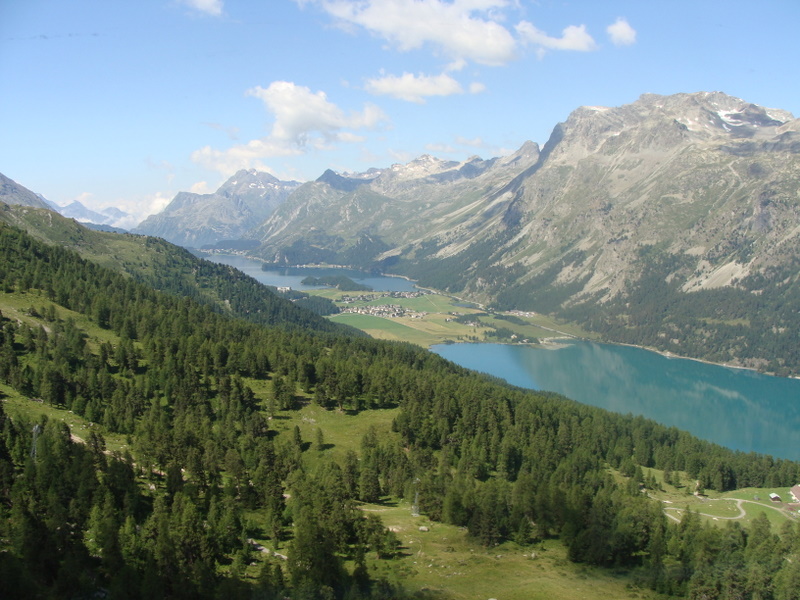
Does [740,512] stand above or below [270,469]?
above

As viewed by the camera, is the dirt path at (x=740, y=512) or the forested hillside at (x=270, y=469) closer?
the forested hillside at (x=270, y=469)

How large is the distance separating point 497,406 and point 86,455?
229 feet

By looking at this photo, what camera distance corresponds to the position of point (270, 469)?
6819 centimetres

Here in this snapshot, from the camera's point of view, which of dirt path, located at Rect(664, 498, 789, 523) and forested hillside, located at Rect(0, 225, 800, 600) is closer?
forested hillside, located at Rect(0, 225, 800, 600)

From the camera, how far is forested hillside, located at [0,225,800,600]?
44375mm

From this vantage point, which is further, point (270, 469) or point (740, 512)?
point (740, 512)

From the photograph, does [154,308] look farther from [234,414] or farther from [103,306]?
[234,414]

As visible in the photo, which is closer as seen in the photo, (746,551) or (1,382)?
(746,551)

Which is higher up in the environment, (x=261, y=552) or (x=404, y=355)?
(x=404, y=355)

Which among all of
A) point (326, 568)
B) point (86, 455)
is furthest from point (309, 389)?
point (326, 568)

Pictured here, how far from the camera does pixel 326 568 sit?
1806 inches

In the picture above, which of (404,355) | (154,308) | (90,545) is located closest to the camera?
(90,545)

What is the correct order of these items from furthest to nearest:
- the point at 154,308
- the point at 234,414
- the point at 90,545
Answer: the point at 154,308 < the point at 234,414 < the point at 90,545

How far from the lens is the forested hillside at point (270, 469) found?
4438cm
